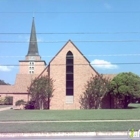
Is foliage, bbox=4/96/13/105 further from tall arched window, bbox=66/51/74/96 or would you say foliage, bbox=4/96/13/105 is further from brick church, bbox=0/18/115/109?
tall arched window, bbox=66/51/74/96

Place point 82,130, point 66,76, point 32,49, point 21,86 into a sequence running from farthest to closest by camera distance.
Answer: point 32,49
point 21,86
point 66,76
point 82,130

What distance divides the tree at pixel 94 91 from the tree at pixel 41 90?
605 cm

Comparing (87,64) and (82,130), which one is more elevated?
(87,64)

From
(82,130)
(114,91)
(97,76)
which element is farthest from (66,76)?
(82,130)

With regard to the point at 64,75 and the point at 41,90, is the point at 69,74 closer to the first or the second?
the point at 64,75

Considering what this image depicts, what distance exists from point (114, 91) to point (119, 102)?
4.53 m

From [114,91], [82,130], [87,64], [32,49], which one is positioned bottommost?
[82,130]

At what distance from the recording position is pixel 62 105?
48188mm

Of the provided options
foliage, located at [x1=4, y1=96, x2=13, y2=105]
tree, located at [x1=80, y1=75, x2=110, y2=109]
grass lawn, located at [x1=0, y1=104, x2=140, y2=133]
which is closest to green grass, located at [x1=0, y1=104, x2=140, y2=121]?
grass lawn, located at [x1=0, y1=104, x2=140, y2=133]

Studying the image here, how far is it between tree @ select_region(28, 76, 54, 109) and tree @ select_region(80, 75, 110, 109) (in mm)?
6052

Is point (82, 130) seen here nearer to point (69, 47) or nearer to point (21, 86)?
point (69, 47)

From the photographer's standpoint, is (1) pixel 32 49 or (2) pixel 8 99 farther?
(1) pixel 32 49

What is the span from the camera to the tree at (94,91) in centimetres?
4716

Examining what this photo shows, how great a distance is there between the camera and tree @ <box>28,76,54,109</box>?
47312mm
